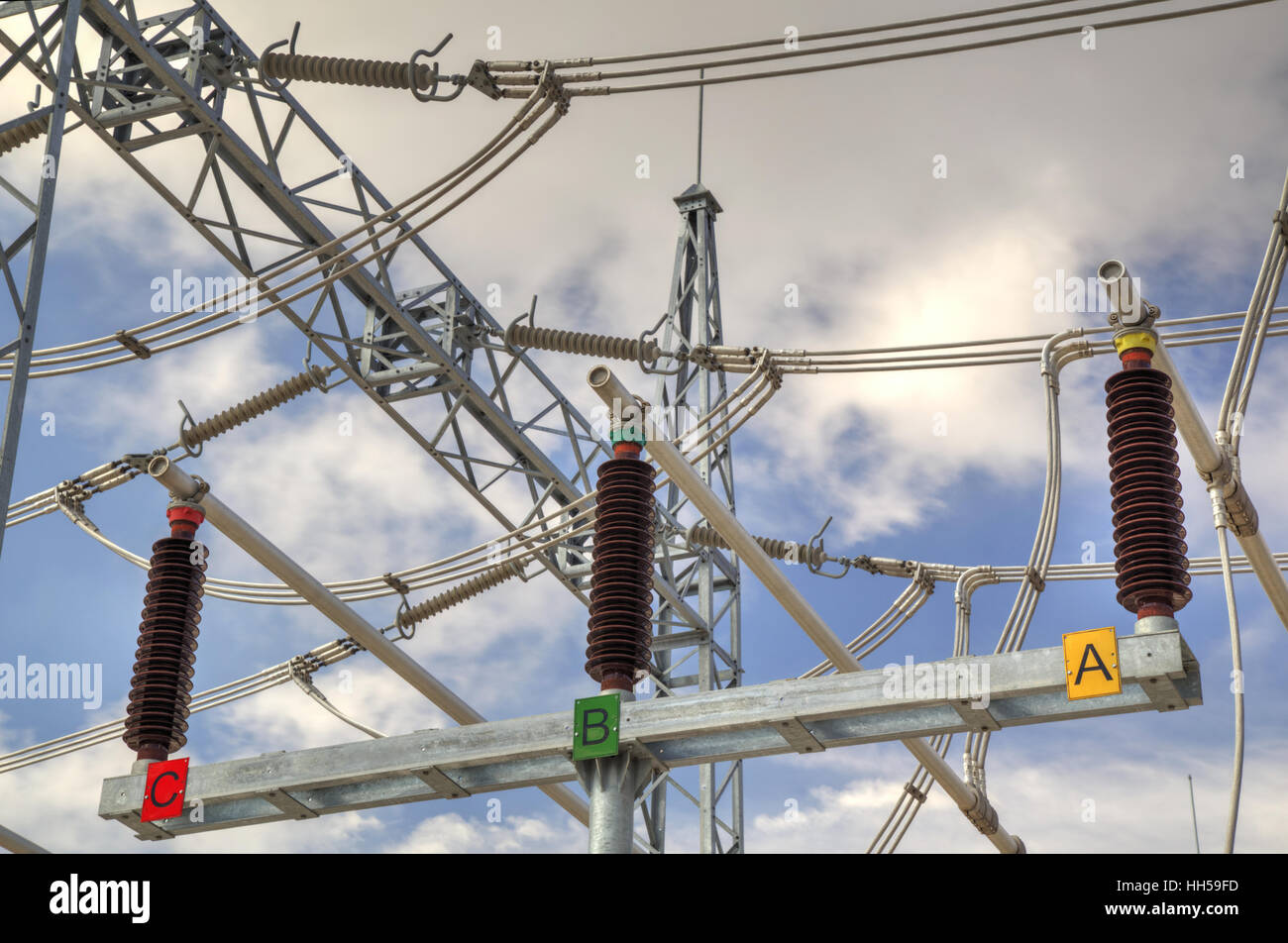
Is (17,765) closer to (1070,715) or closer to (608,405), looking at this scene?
(608,405)

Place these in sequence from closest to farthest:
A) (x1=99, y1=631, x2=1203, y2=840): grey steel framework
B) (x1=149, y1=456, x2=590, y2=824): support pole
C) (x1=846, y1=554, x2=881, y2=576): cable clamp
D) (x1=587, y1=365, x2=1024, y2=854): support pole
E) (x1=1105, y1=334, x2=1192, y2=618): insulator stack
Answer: (x1=99, y1=631, x2=1203, y2=840): grey steel framework → (x1=1105, y1=334, x2=1192, y2=618): insulator stack → (x1=587, y1=365, x2=1024, y2=854): support pole → (x1=149, y1=456, x2=590, y2=824): support pole → (x1=846, y1=554, x2=881, y2=576): cable clamp

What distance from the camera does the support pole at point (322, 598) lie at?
37.2 ft

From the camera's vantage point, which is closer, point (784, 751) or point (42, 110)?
point (784, 751)

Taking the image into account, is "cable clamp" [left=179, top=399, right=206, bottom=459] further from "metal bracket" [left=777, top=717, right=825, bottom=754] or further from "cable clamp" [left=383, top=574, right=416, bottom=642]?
"metal bracket" [left=777, top=717, right=825, bottom=754]

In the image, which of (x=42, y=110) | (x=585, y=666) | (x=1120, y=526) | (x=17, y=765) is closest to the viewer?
(x=1120, y=526)

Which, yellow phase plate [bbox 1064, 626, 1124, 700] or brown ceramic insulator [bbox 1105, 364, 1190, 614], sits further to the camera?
brown ceramic insulator [bbox 1105, 364, 1190, 614]

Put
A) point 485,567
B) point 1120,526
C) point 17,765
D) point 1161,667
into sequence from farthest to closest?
point 17,765 < point 485,567 < point 1120,526 < point 1161,667

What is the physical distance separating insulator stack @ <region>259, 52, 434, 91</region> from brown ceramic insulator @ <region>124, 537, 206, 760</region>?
352 cm

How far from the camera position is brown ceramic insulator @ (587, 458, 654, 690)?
924 centimetres

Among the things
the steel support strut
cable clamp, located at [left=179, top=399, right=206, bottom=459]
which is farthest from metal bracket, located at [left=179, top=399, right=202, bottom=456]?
the steel support strut
